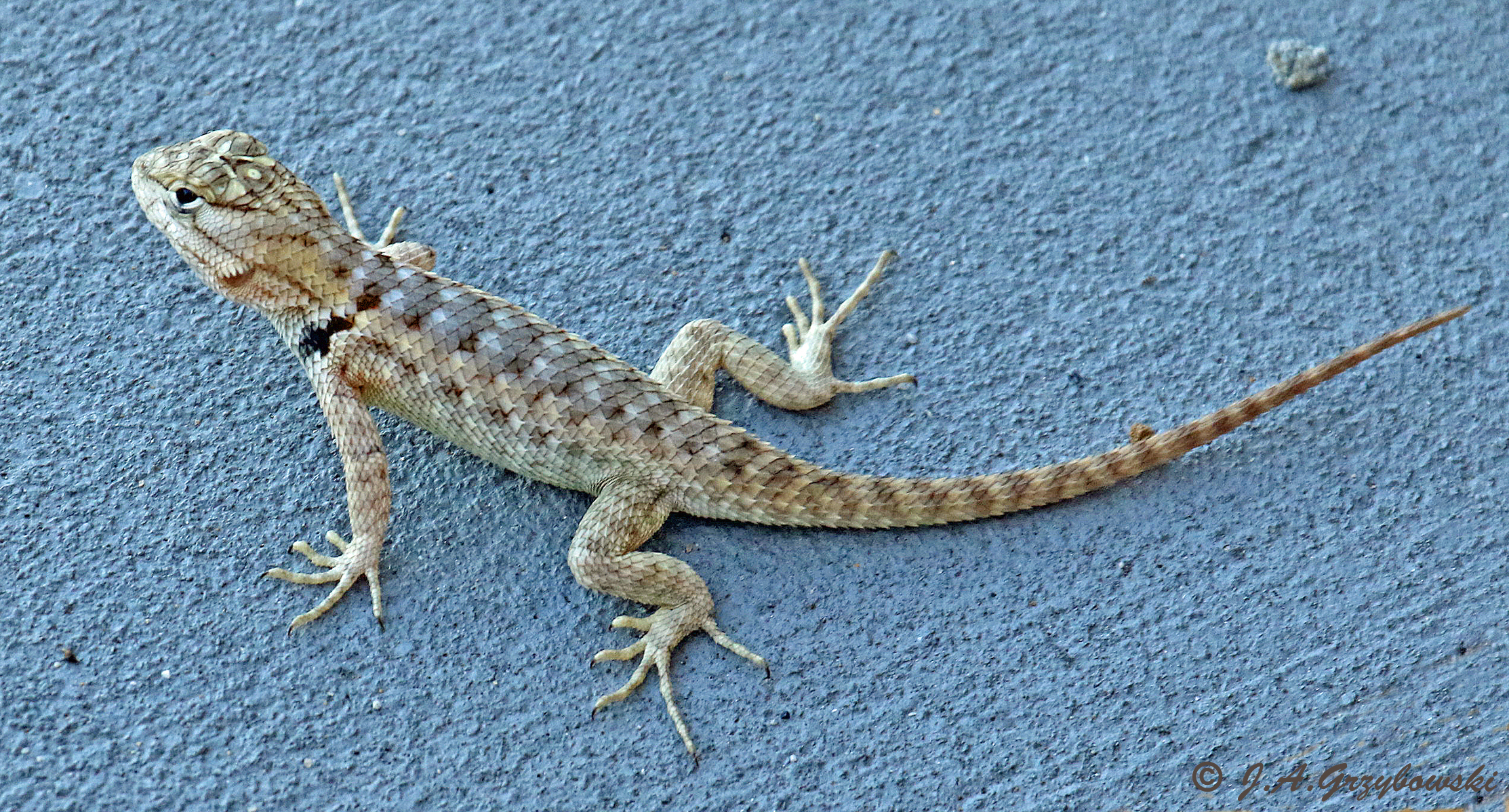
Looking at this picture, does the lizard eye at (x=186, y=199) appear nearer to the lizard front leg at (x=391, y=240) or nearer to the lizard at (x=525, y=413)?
the lizard at (x=525, y=413)

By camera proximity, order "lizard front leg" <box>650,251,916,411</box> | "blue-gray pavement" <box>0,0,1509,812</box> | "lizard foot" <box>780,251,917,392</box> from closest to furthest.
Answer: "blue-gray pavement" <box>0,0,1509,812</box>
"lizard front leg" <box>650,251,916,411</box>
"lizard foot" <box>780,251,917,392</box>

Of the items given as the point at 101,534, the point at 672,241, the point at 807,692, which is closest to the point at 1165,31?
the point at 672,241

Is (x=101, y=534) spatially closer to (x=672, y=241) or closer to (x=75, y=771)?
(x=75, y=771)

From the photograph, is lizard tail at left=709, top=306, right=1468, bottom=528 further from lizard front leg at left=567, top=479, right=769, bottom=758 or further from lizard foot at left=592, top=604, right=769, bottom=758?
lizard foot at left=592, top=604, right=769, bottom=758

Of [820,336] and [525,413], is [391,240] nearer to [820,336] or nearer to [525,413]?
[525,413]

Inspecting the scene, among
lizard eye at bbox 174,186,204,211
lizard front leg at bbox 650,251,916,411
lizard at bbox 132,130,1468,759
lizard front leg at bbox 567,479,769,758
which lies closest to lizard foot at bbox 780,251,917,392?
lizard front leg at bbox 650,251,916,411

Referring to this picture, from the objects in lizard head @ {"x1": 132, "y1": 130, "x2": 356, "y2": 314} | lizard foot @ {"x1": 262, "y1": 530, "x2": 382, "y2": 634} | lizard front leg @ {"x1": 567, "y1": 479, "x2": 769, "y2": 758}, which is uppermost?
lizard head @ {"x1": 132, "y1": 130, "x2": 356, "y2": 314}

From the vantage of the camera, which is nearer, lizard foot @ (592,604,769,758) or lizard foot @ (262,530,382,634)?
A: lizard foot @ (592,604,769,758)
